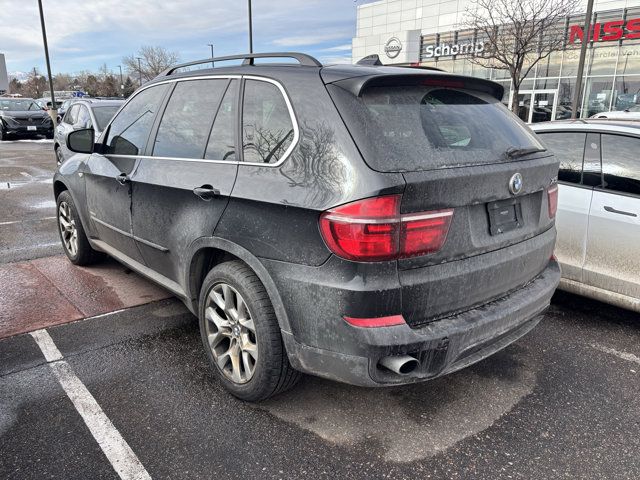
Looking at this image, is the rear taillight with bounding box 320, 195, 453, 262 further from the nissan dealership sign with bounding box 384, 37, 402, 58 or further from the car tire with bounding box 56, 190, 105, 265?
the nissan dealership sign with bounding box 384, 37, 402, 58

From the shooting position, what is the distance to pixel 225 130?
294 centimetres

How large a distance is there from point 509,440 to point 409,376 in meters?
0.74

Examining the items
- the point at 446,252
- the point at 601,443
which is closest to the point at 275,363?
the point at 446,252

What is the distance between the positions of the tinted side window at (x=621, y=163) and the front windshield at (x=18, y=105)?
2284 cm

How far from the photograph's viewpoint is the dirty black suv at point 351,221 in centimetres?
221

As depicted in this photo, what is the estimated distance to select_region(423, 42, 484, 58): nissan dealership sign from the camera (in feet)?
82.5

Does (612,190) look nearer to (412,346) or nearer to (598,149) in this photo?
(598,149)

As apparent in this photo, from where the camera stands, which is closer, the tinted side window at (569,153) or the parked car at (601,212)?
the parked car at (601,212)

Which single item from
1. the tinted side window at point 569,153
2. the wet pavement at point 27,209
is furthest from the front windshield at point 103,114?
the tinted side window at point 569,153

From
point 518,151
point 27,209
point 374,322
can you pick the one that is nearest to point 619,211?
point 518,151

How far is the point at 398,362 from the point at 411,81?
4.53ft

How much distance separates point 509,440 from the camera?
258cm

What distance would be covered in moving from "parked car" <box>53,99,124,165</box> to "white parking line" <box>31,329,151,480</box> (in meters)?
7.24

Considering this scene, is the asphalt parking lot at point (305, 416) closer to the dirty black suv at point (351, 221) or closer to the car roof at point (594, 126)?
the dirty black suv at point (351, 221)
